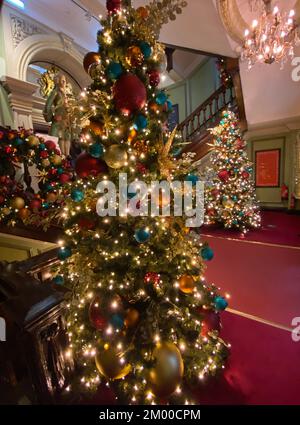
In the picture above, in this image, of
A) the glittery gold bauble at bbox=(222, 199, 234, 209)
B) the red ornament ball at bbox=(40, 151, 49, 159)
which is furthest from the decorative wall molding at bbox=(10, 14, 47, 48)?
the glittery gold bauble at bbox=(222, 199, 234, 209)

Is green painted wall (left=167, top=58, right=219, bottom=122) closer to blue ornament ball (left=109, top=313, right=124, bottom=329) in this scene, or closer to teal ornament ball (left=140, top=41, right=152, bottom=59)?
teal ornament ball (left=140, top=41, right=152, bottom=59)

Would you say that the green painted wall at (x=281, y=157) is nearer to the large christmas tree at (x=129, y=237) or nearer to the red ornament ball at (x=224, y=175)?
the red ornament ball at (x=224, y=175)

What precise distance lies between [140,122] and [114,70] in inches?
10.9

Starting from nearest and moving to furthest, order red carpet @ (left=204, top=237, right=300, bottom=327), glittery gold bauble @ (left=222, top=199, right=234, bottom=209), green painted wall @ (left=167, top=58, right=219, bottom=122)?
red carpet @ (left=204, top=237, right=300, bottom=327) < glittery gold bauble @ (left=222, top=199, right=234, bottom=209) < green painted wall @ (left=167, top=58, right=219, bottom=122)

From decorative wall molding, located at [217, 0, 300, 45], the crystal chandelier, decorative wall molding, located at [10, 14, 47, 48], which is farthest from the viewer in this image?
decorative wall molding, located at [10, 14, 47, 48]

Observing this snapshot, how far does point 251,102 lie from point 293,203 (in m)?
2.70

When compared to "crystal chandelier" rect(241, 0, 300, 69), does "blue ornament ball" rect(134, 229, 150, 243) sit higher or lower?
lower

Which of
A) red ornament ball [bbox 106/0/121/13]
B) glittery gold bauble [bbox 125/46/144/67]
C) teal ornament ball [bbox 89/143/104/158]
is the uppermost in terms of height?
red ornament ball [bbox 106/0/121/13]

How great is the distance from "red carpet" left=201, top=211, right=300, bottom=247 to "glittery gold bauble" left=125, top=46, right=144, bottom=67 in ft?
11.4

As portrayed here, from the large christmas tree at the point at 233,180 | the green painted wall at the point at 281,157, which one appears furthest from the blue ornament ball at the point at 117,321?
the green painted wall at the point at 281,157

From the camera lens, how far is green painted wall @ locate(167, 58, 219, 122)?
6909 mm

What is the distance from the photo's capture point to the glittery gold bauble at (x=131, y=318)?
1165mm

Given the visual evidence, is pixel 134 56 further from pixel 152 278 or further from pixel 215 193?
pixel 215 193

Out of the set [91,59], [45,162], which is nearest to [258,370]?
[91,59]
